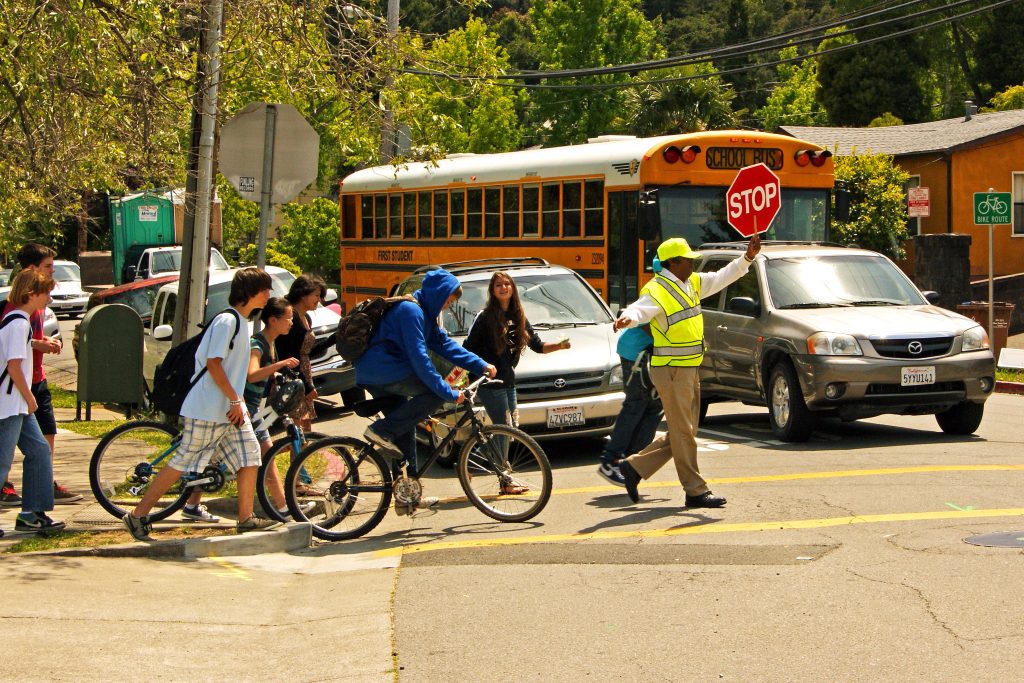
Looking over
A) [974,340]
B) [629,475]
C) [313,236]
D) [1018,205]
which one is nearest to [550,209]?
[974,340]

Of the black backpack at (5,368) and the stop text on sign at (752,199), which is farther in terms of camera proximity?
the stop text on sign at (752,199)

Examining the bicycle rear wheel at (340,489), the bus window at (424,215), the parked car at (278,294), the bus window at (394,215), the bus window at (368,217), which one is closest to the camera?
the bicycle rear wheel at (340,489)

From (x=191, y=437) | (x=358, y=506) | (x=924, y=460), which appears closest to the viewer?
(x=191, y=437)

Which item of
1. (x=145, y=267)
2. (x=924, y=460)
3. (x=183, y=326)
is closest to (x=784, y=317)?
(x=924, y=460)

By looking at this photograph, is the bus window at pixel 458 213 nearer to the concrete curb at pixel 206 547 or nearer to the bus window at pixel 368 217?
the bus window at pixel 368 217

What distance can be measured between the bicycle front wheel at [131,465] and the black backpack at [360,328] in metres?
1.25

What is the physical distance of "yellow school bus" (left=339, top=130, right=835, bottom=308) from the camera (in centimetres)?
1767

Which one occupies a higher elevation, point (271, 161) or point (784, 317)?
point (271, 161)

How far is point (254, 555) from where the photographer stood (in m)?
8.63

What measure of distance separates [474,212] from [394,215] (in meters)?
3.27

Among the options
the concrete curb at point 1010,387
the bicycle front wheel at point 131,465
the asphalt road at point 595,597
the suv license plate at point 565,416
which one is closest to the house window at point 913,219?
the concrete curb at point 1010,387

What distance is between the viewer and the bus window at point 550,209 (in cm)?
1995

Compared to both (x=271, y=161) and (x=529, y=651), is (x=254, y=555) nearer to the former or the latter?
(x=529, y=651)

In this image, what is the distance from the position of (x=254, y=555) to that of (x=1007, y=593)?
14.7 ft
